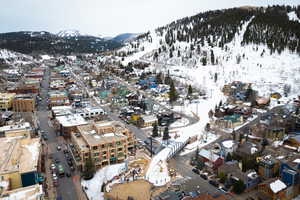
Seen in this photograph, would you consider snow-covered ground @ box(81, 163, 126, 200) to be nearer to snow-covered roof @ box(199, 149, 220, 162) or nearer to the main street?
the main street

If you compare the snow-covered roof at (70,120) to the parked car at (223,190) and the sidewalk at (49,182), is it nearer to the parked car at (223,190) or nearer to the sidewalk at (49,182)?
the sidewalk at (49,182)

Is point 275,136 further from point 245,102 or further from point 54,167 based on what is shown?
point 54,167

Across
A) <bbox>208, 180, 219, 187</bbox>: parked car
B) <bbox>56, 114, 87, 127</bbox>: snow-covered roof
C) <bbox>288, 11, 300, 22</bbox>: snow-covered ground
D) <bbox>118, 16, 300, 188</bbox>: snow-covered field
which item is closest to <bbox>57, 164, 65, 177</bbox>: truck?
<bbox>56, 114, 87, 127</bbox>: snow-covered roof

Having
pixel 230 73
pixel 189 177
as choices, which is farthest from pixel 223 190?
pixel 230 73

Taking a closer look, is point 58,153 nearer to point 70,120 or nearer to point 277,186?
point 70,120

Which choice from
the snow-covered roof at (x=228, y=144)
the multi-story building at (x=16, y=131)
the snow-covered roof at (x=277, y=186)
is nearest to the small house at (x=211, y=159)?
the snow-covered roof at (x=228, y=144)
